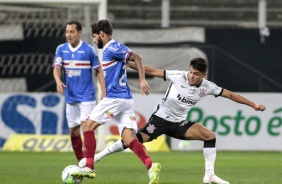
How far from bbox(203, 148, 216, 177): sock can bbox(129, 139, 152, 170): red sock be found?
0.91 metres

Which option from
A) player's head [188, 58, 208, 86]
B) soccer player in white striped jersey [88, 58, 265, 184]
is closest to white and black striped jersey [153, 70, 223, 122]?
soccer player in white striped jersey [88, 58, 265, 184]

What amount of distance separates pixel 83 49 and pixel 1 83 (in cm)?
743

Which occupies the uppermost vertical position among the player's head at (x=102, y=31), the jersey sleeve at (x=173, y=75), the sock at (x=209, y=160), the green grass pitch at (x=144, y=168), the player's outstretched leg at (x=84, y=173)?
the player's head at (x=102, y=31)

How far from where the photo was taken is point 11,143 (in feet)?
63.3

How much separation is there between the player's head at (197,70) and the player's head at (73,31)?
92.4 inches

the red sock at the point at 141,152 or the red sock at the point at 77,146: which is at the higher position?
the red sock at the point at 141,152

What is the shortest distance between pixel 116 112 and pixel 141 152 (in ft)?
2.21

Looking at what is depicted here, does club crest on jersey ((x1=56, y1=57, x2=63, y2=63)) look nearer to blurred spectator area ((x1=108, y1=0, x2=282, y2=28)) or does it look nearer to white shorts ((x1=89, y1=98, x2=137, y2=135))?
white shorts ((x1=89, y1=98, x2=137, y2=135))

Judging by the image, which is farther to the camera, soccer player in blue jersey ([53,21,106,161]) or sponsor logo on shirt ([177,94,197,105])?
soccer player in blue jersey ([53,21,106,161])

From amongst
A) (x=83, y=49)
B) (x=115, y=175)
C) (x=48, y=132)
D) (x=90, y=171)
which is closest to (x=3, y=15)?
(x=48, y=132)

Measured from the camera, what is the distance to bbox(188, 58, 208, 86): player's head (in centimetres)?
1067

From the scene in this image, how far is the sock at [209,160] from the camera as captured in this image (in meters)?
10.8

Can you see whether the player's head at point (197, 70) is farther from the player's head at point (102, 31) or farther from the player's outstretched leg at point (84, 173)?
the player's outstretched leg at point (84, 173)

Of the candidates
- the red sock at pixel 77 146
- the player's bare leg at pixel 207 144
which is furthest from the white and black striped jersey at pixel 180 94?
the red sock at pixel 77 146
